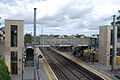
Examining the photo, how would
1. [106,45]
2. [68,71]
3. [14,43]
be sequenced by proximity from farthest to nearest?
[106,45], [68,71], [14,43]

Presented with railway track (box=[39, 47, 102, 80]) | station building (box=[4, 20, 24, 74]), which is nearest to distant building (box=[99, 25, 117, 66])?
railway track (box=[39, 47, 102, 80])

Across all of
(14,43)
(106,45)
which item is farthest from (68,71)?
(14,43)

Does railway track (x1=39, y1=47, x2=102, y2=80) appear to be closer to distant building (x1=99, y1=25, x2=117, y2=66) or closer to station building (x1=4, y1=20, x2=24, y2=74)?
distant building (x1=99, y1=25, x2=117, y2=66)

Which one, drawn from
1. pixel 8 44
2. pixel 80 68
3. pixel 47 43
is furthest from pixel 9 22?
pixel 80 68

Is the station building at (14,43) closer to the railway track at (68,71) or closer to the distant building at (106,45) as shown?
the railway track at (68,71)

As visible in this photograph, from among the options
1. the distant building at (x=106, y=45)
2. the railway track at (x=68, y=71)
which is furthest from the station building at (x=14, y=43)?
the distant building at (x=106, y=45)

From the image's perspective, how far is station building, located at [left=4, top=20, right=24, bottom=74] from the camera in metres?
29.6

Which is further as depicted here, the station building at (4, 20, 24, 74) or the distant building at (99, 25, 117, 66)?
the distant building at (99, 25, 117, 66)

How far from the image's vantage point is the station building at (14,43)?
29578 millimetres

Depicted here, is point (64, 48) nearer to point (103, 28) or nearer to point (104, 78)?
point (103, 28)

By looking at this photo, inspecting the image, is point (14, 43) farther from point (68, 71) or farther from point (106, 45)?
point (106, 45)

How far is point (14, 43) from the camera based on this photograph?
98.8ft

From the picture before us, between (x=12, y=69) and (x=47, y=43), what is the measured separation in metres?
12.1

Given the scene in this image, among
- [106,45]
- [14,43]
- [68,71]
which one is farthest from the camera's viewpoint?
[106,45]
